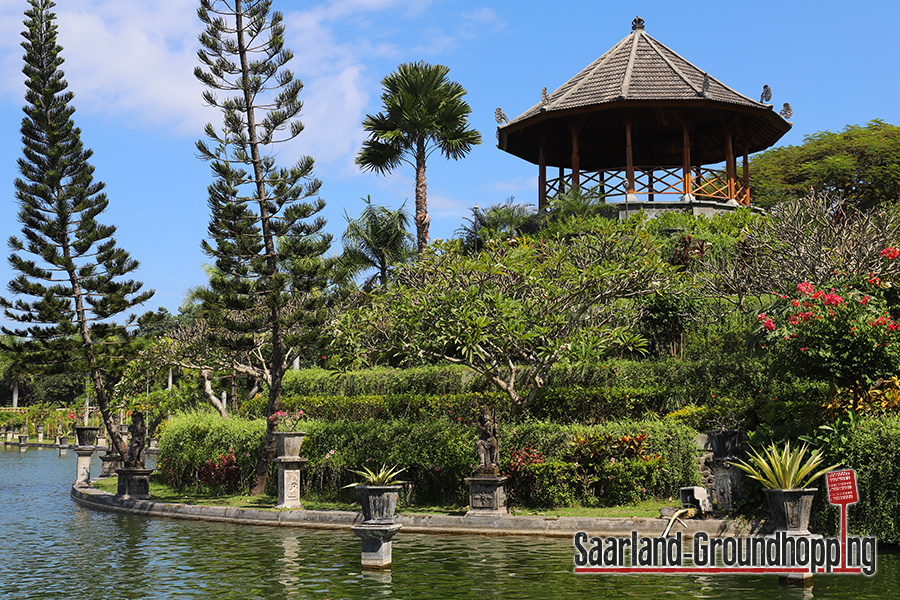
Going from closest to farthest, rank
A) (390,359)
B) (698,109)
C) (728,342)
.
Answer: (728,342)
(390,359)
(698,109)

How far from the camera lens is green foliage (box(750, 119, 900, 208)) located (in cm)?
3347

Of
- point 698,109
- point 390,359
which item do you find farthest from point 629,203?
point 390,359

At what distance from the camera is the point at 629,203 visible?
87.0 feet

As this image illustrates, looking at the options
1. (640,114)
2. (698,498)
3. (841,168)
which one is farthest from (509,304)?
(841,168)

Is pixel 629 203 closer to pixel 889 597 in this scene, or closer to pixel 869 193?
pixel 869 193

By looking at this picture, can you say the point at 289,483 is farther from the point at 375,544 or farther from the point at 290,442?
the point at 375,544

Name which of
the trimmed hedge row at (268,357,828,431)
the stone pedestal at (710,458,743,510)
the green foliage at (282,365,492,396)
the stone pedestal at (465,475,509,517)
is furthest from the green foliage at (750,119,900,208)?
the stone pedestal at (465,475,509,517)

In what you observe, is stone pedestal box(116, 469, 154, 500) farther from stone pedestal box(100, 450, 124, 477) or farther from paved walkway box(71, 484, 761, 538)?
stone pedestal box(100, 450, 124, 477)

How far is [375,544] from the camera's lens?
10531 millimetres

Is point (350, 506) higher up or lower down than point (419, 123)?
lower down

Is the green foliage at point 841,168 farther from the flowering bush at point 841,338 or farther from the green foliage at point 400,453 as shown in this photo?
the green foliage at point 400,453

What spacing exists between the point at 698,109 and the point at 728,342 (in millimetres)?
12113

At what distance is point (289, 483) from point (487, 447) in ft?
15.4

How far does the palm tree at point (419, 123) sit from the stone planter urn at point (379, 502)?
60.0ft
